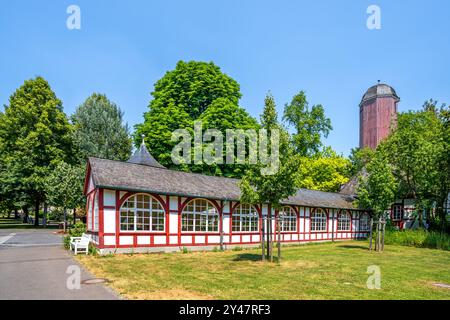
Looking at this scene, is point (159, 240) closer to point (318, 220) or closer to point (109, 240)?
point (109, 240)

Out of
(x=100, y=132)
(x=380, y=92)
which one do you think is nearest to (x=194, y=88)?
(x=100, y=132)

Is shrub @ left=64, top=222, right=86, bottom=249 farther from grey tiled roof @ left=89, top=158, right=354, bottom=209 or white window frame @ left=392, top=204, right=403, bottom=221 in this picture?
white window frame @ left=392, top=204, right=403, bottom=221

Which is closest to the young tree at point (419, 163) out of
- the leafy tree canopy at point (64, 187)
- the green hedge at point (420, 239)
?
the green hedge at point (420, 239)

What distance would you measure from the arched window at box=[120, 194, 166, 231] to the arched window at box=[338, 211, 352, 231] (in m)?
18.3

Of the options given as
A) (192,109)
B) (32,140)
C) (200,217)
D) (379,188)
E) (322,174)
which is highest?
(192,109)

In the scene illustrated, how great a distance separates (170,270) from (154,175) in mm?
8575

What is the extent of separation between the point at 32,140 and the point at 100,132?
6.50m

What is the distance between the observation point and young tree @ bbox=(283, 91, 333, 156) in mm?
44250

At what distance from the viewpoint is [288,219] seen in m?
25.5

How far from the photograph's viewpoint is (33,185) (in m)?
35.5

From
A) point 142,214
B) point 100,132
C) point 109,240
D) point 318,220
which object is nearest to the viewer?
point 109,240

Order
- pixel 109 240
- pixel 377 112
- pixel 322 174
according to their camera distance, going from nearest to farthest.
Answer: pixel 109 240 < pixel 322 174 < pixel 377 112
